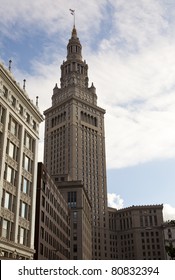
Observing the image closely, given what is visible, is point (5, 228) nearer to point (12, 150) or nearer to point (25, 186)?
point (25, 186)

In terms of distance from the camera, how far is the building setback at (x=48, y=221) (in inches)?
2459

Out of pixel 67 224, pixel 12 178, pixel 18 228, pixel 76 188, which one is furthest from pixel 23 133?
pixel 76 188

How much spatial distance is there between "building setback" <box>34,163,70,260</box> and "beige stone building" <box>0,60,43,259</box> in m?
10.5

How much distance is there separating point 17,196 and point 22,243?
6.96 metres

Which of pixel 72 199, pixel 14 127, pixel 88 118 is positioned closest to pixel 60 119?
pixel 88 118

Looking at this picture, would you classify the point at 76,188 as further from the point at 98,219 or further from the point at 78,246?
the point at 98,219

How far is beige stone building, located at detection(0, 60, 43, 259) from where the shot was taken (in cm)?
4353

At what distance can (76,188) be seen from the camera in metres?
129

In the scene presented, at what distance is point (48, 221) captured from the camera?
70750mm

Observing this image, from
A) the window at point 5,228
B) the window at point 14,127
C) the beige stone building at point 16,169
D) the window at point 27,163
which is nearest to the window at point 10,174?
the beige stone building at point 16,169

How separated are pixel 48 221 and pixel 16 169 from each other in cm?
2624

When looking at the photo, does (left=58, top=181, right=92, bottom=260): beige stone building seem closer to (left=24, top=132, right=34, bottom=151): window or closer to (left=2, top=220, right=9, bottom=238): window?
(left=24, top=132, right=34, bottom=151): window

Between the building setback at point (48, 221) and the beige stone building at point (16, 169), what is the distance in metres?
10.5

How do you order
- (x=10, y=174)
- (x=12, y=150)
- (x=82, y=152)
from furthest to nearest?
(x=82, y=152) → (x=12, y=150) → (x=10, y=174)
